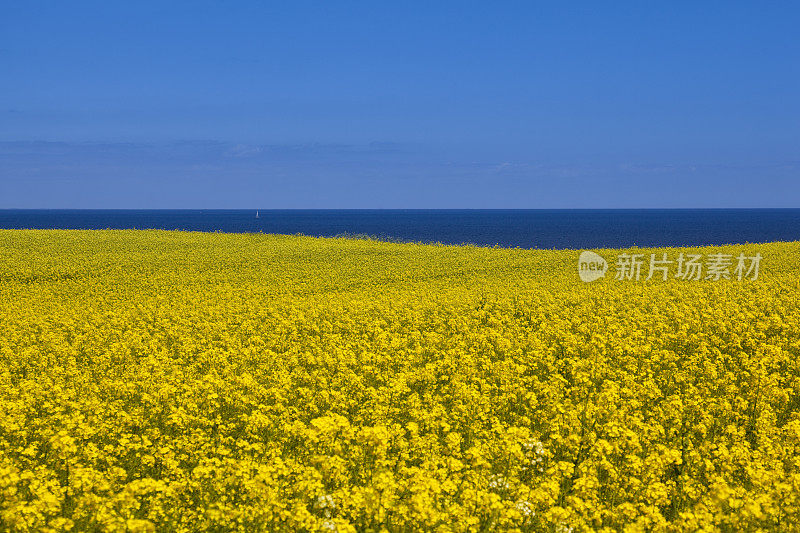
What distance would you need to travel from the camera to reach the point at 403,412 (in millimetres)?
9891

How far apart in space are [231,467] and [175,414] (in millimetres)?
2223

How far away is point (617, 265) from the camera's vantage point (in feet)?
110

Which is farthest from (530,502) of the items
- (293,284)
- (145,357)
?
(293,284)

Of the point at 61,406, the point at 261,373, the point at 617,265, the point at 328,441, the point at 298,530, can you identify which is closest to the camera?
the point at 298,530

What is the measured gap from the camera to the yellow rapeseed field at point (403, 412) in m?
6.51

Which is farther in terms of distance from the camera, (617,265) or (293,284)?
(617,265)

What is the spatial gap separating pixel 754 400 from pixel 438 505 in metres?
7.41

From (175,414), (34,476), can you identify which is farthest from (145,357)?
(34,476)

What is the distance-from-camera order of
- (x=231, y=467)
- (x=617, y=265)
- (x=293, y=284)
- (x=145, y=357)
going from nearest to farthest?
(x=231, y=467) → (x=145, y=357) → (x=293, y=284) → (x=617, y=265)

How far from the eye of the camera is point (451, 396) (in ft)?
34.4

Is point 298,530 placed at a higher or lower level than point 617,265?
lower

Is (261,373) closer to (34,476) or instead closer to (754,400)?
(34,476)

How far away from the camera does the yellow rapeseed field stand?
6.51m

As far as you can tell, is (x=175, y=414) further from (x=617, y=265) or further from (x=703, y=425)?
(x=617, y=265)
